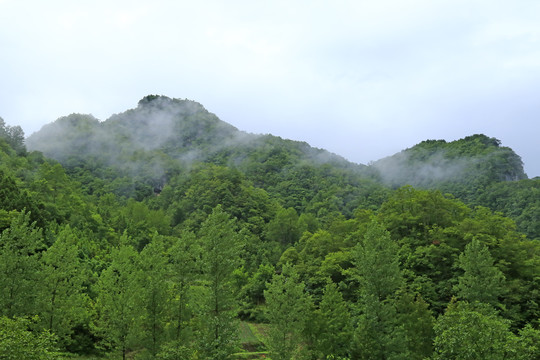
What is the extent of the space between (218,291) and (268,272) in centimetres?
3371

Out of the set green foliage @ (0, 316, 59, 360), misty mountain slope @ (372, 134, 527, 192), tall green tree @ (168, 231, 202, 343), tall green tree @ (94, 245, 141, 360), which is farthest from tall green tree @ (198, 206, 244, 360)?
misty mountain slope @ (372, 134, 527, 192)

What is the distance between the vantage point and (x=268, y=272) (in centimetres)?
6228

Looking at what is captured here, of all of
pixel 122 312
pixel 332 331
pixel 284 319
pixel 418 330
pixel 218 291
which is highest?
pixel 218 291

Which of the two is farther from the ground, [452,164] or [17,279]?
[452,164]

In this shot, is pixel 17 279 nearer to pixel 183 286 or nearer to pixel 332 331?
pixel 183 286

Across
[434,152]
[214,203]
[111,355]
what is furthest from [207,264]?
[434,152]

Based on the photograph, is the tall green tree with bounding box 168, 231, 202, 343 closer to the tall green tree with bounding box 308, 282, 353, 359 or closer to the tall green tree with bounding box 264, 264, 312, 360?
the tall green tree with bounding box 264, 264, 312, 360

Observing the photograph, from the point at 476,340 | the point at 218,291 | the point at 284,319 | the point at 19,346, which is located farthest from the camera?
the point at 284,319

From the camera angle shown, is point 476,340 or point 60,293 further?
point 60,293

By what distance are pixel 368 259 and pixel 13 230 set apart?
2850cm

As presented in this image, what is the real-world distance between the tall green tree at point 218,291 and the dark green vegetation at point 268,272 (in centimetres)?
10

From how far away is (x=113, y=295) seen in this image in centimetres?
2991

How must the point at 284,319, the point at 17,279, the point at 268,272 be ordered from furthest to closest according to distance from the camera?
1. the point at 268,272
2. the point at 284,319
3. the point at 17,279

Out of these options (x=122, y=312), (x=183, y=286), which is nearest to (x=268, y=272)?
(x=183, y=286)
